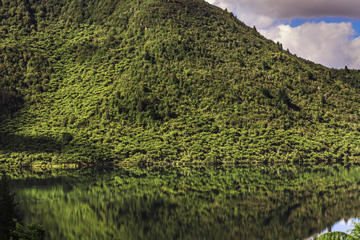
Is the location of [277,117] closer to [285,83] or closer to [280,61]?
[285,83]

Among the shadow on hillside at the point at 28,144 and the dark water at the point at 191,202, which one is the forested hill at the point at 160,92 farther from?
the dark water at the point at 191,202

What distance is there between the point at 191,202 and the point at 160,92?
77610 millimetres

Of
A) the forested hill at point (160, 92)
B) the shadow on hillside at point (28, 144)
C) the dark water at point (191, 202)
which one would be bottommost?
the dark water at point (191, 202)

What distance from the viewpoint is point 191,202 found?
6338 cm

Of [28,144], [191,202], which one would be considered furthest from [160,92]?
[191,202]

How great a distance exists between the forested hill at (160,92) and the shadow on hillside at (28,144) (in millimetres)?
350

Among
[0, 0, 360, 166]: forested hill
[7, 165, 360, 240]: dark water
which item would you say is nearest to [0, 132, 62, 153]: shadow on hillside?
[0, 0, 360, 166]: forested hill

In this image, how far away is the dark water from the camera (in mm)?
47500

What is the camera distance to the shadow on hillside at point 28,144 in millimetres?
117000

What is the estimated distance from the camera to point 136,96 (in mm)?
132500

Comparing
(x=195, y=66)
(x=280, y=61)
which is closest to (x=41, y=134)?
(x=195, y=66)

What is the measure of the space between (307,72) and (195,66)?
4377 centimetres

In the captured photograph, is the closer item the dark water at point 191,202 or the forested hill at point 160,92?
the dark water at point 191,202

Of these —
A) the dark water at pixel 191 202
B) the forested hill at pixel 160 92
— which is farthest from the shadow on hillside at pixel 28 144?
the dark water at pixel 191 202
